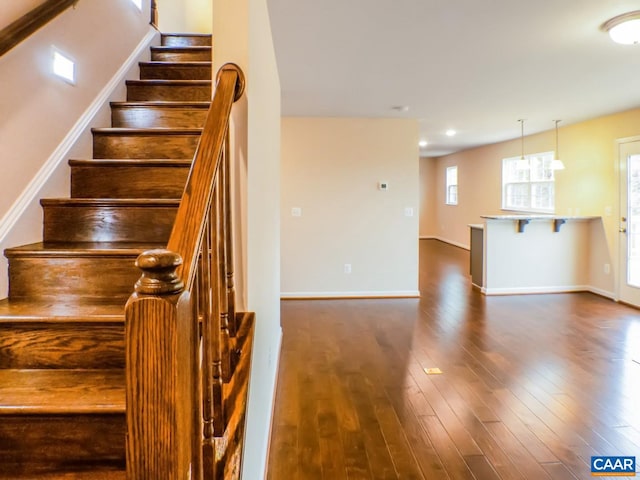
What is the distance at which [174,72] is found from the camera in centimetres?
304

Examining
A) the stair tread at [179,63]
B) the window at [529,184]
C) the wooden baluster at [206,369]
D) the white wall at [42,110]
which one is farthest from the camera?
the window at [529,184]

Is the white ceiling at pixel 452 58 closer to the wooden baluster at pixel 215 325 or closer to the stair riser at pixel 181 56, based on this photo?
the stair riser at pixel 181 56

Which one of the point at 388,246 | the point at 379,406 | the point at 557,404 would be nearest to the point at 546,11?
the point at 557,404

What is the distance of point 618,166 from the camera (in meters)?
5.49

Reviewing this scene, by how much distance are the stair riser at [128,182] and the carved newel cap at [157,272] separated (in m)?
1.54

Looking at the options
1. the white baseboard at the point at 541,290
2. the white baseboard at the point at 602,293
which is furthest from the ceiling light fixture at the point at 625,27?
the white baseboard at the point at 602,293

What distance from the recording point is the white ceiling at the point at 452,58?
250 cm

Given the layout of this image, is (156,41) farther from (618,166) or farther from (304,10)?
(618,166)

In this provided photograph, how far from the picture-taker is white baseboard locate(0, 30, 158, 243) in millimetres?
1684

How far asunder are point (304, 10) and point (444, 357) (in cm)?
291

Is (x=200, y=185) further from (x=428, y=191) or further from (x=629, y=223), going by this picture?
(x=428, y=191)

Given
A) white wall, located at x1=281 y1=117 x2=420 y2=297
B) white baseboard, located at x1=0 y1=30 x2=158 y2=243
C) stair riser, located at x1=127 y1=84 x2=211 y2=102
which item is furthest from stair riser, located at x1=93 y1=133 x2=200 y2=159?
white wall, located at x1=281 y1=117 x2=420 y2=297

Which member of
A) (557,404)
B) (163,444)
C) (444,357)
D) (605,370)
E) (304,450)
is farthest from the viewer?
(444,357)

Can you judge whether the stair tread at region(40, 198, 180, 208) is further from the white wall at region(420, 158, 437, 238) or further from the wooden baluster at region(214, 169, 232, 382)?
the white wall at region(420, 158, 437, 238)
